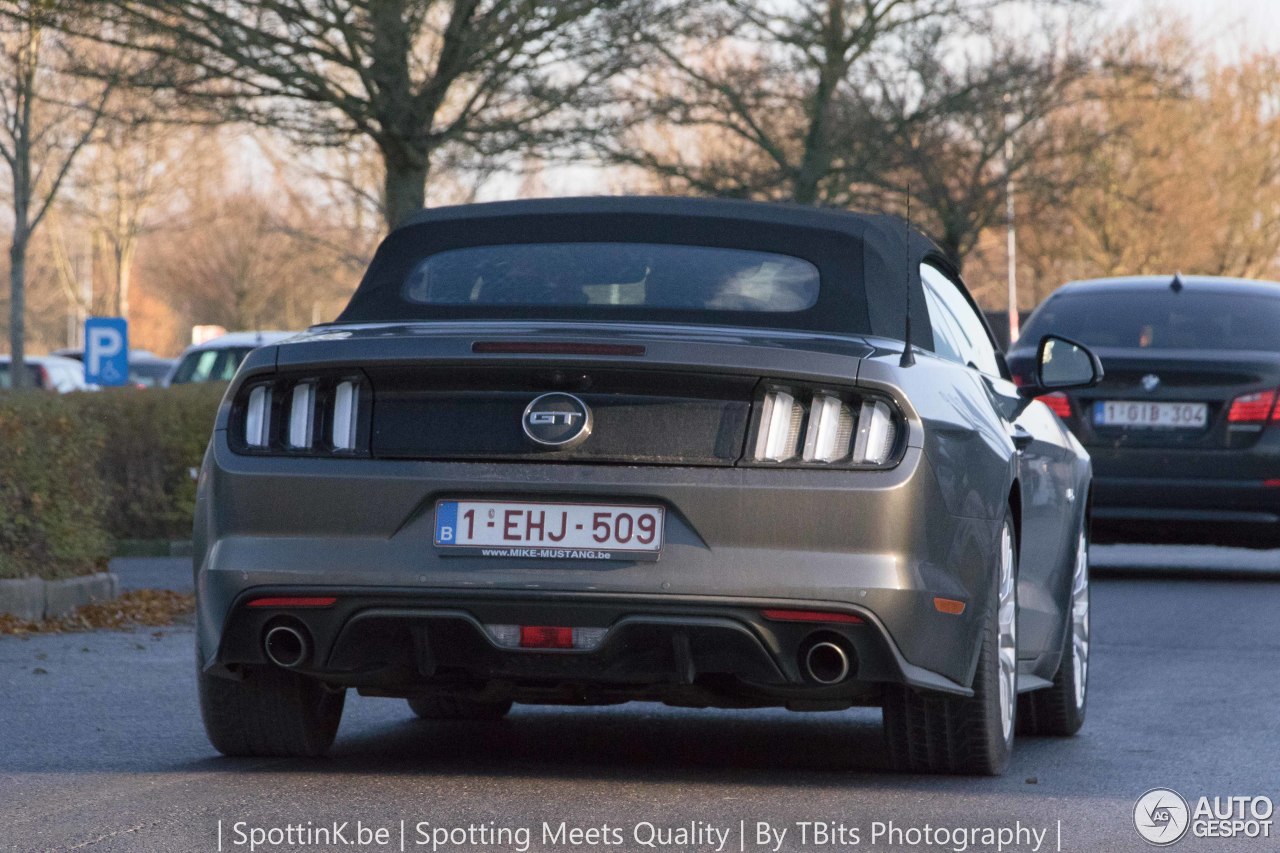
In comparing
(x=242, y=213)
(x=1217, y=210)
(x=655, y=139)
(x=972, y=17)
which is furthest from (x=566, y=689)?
(x=242, y=213)

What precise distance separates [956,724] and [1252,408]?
24.4ft

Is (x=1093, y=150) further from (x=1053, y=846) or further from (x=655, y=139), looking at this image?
(x=1053, y=846)

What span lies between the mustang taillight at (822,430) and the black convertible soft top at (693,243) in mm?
688

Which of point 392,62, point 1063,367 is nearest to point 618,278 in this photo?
point 1063,367

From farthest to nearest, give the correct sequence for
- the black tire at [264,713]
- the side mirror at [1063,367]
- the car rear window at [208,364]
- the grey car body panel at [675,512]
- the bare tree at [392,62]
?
the car rear window at [208,364] < the bare tree at [392,62] < the side mirror at [1063,367] < the black tire at [264,713] < the grey car body panel at [675,512]

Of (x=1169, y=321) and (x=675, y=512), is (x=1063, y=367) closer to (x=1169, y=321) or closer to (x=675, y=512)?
(x=675, y=512)

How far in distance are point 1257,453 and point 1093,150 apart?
21.1 metres

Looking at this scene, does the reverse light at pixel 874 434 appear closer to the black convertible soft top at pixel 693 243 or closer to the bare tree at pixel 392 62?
the black convertible soft top at pixel 693 243

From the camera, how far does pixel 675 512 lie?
16.4 ft

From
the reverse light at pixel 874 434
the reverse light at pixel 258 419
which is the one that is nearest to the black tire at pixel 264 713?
the reverse light at pixel 258 419

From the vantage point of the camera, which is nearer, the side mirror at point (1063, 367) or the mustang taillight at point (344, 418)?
the mustang taillight at point (344, 418)

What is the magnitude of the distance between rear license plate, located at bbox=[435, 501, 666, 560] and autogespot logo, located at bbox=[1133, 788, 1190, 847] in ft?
4.14

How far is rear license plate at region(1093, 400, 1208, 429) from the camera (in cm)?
1252

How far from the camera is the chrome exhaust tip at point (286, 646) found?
5191 mm
